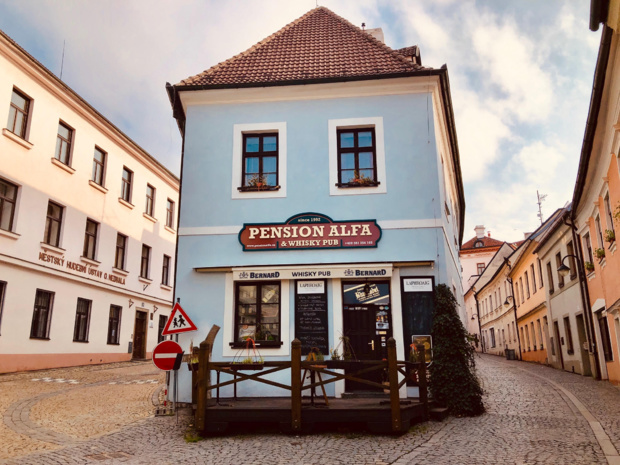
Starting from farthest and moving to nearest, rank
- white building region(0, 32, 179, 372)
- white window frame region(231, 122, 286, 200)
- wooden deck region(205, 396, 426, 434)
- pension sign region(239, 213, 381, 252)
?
white building region(0, 32, 179, 372) < white window frame region(231, 122, 286, 200) < pension sign region(239, 213, 381, 252) < wooden deck region(205, 396, 426, 434)

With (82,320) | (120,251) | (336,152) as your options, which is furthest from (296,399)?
(120,251)

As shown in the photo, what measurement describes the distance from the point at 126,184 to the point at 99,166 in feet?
8.58

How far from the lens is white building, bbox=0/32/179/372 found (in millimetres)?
20219

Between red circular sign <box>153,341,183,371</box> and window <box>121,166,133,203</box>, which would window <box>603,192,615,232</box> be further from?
window <box>121,166,133,203</box>

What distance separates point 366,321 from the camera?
12906 mm

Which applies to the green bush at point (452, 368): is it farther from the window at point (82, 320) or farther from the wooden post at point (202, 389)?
the window at point (82, 320)

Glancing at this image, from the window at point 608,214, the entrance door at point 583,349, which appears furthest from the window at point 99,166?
the entrance door at point 583,349

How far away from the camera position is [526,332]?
33.1m

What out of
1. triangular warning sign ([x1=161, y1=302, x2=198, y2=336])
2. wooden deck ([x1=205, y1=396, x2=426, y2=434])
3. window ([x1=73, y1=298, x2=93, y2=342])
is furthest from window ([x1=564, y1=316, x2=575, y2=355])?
window ([x1=73, y1=298, x2=93, y2=342])

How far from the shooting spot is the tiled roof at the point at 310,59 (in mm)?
14453

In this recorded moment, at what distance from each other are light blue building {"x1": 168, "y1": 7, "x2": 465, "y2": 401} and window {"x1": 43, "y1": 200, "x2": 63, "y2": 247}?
33.1 feet

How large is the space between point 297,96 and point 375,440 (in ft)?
29.0

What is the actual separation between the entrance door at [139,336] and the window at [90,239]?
5172 mm

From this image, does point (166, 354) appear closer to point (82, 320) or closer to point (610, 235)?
point (610, 235)
